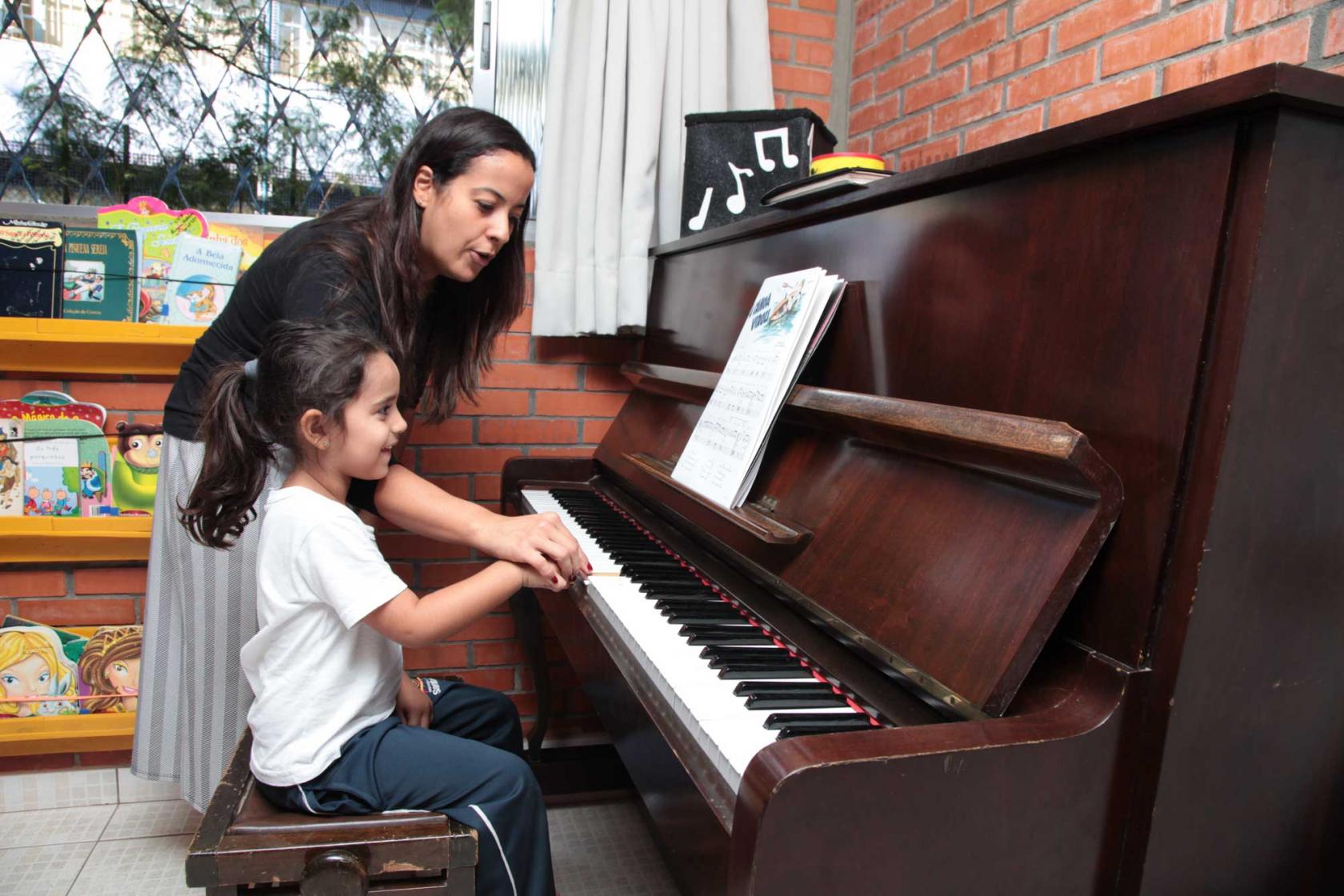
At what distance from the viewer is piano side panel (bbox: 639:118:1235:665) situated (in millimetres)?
745

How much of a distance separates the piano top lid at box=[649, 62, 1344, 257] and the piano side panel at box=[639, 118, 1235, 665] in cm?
2

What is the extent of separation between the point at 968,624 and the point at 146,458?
1960 mm

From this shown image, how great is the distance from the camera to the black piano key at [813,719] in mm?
810

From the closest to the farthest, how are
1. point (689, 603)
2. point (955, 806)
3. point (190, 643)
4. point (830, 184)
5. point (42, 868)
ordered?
point (955, 806) < point (689, 603) < point (830, 184) < point (190, 643) < point (42, 868)

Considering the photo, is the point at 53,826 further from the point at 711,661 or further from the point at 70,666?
the point at 711,661

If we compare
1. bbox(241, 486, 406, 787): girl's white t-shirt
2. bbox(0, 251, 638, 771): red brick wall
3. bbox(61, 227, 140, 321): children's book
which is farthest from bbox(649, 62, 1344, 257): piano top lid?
bbox(61, 227, 140, 321): children's book

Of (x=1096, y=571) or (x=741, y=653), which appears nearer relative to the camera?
(x=1096, y=571)

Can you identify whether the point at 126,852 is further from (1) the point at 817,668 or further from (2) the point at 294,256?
(1) the point at 817,668

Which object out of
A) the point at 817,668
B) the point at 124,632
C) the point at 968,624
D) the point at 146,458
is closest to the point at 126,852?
the point at 124,632

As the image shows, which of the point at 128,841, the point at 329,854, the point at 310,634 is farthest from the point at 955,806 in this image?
the point at 128,841

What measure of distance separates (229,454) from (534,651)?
1.05 m

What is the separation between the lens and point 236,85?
2174 millimetres

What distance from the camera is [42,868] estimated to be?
1.80 m

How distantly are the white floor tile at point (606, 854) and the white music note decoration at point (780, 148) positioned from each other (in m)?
1.51
